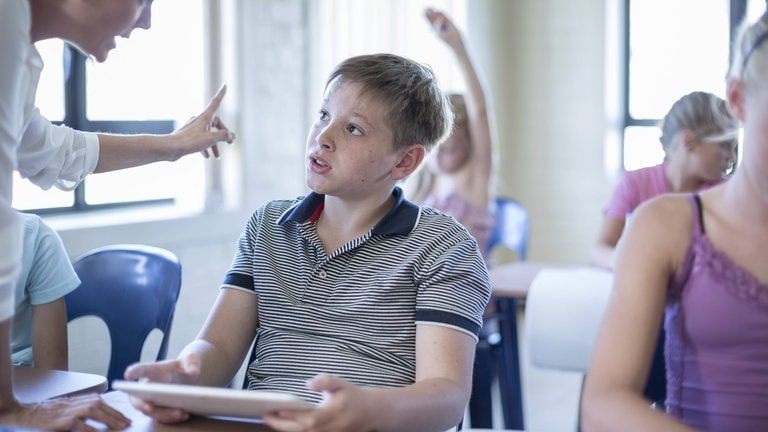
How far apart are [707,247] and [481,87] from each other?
2390 millimetres

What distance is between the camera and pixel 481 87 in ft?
12.0

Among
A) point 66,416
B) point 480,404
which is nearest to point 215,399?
point 66,416

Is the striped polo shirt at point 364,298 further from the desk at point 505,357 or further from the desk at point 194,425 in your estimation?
the desk at point 505,357

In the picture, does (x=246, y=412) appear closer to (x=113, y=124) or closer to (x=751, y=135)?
(x=751, y=135)

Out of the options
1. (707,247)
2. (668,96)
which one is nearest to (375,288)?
(707,247)

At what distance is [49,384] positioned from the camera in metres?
1.52

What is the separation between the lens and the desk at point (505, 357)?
3146 mm

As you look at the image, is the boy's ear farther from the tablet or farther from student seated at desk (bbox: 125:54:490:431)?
the tablet

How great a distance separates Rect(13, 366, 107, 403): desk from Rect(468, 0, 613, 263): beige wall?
4417mm

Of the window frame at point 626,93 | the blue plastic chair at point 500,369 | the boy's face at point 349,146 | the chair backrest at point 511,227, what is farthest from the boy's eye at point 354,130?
the window frame at point 626,93

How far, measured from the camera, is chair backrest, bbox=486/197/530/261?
395 centimetres

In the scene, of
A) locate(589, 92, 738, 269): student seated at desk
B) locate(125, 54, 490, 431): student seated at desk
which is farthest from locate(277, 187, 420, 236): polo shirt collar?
locate(589, 92, 738, 269): student seated at desk

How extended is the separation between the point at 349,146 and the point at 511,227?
2.33m

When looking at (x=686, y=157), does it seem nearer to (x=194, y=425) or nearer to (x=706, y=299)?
(x=706, y=299)
